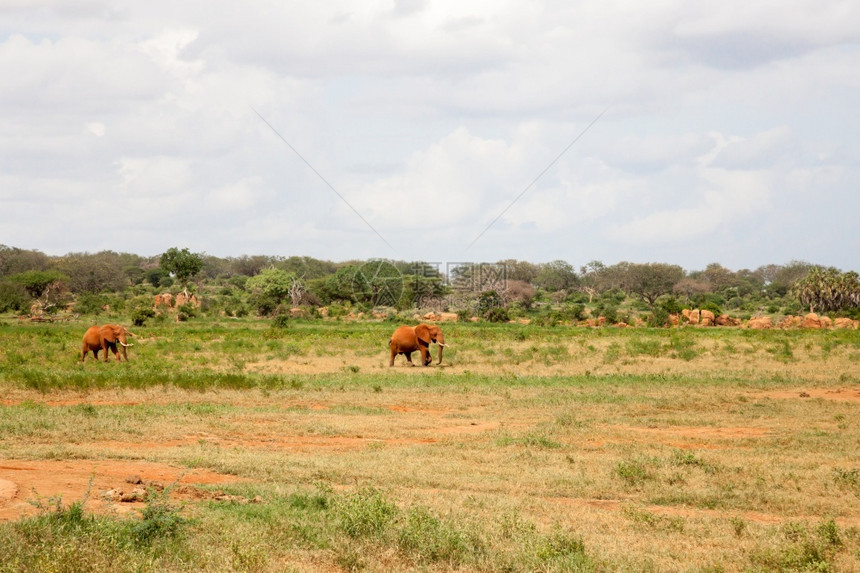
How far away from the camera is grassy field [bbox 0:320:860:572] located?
8.46 meters

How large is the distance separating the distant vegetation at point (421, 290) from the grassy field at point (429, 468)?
28624 mm

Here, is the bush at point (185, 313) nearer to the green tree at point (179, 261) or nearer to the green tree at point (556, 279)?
the green tree at point (179, 261)

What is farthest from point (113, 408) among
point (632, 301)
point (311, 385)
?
point (632, 301)

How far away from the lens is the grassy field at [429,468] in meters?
8.46

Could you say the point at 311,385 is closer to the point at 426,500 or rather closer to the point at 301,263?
the point at 426,500

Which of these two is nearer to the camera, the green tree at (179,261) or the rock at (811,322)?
the rock at (811,322)

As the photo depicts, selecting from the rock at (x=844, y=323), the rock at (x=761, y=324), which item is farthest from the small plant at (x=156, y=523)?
the rock at (x=844, y=323)

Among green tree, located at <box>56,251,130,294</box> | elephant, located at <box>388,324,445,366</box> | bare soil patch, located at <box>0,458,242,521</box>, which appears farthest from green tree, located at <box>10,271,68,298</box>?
bare soil patch, located at <box>0,458,242,521</box>

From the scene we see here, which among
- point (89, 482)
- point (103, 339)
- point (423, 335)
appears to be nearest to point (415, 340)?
point (423, 335)

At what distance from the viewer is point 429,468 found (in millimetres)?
12906

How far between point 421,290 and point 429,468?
6196 centimetres

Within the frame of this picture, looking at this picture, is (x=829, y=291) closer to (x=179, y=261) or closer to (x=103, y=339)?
(x=179, y=261)

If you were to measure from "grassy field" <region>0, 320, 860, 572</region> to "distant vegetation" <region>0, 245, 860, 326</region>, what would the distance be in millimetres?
28624

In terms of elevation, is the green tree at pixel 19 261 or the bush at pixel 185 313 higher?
the green tree at pixel 19 261
